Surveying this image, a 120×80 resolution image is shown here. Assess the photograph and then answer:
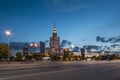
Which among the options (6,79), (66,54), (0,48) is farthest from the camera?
(66,54)

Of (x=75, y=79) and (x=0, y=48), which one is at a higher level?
(x=0, y=48)

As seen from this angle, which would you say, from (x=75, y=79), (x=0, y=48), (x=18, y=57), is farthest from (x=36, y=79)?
(x=18, y=57)

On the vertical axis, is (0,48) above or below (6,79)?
above

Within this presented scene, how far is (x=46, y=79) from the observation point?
61.2ft

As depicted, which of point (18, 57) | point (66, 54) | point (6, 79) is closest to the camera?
point (6, 79)

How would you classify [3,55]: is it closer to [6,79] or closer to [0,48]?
[0,48]

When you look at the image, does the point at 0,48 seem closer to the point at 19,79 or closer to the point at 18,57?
the point at 18,57

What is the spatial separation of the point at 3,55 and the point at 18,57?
1004 centimetres

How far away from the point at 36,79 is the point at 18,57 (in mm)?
73746

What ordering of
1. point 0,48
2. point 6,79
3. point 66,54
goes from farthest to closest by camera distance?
point 66,54 < point 0,48 < point 6,79

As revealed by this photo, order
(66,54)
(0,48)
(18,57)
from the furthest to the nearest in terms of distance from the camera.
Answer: (66,54) < (18,57) < (0,48)

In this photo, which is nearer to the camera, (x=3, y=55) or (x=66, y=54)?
(x=3, y=55)

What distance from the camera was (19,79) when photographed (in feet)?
60.7

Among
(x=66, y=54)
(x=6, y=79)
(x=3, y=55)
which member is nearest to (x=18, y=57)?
(x=3, y=55)
